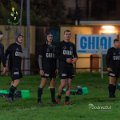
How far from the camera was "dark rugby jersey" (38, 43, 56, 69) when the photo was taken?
49.6ft

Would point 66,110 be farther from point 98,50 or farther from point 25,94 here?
point 98,50

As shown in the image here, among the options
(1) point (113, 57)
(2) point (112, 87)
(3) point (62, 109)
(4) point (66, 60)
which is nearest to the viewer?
(3) point (62, 109)

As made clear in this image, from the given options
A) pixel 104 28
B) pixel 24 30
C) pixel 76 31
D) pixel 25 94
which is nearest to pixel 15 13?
pixel 24 30

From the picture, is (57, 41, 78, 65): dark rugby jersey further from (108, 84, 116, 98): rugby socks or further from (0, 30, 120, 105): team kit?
(108, 84, 116, 98): rugby socks

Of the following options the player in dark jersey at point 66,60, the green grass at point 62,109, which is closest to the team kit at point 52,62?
the player in dark jersey at point 66,60

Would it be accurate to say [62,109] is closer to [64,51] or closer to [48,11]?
[64,51]

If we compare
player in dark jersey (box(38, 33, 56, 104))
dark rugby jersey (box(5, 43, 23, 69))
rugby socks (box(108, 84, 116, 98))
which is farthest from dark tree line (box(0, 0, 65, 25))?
player in dark jersey (box(38, 33, 56, 104))

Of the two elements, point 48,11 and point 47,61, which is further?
point 48,11

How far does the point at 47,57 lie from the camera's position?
15203 millimetres

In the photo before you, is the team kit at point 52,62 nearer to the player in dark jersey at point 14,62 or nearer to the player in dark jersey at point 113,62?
the player in dark jersey at point 14,62

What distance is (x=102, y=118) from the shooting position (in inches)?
475

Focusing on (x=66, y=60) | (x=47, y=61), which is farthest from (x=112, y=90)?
(x=47, y=61)

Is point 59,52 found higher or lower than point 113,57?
higher

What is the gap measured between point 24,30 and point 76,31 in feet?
10.3
